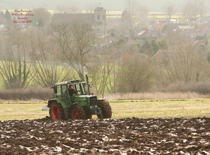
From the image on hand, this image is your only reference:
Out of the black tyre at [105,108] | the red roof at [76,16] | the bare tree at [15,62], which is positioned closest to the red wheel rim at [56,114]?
the black tyre at [105,108]

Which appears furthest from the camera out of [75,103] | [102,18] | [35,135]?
[102,18]

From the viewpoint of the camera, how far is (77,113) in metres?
19.6

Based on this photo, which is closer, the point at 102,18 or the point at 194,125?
the point at 194,125

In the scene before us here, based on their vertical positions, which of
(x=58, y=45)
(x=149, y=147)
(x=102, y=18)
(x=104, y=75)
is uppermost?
(x=102, y=18)

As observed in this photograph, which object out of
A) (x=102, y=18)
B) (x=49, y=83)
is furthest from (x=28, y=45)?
(x=102, y=18)

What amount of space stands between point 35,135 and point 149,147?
5.20 m

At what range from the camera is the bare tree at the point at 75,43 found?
66500mm

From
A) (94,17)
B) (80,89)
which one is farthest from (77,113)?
(94,17)

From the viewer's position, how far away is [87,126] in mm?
15938

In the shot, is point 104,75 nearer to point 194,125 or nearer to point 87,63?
point 87,63

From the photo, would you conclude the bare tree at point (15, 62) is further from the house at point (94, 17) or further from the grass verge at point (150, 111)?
the house at point (94, 17)

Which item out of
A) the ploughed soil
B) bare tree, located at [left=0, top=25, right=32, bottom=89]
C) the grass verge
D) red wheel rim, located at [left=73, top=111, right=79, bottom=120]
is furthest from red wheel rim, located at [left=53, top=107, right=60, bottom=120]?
bare tree, located at [left=0, top=25, right=32, bottom=89]

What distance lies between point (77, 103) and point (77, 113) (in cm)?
61

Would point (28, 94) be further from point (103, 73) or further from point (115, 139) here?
point (115, 139)
